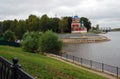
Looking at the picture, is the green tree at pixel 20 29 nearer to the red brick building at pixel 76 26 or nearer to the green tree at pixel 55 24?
the green tree at pixel 55 24

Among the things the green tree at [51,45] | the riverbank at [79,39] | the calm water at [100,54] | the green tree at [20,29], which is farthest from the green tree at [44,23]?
the green tree at [51,45]

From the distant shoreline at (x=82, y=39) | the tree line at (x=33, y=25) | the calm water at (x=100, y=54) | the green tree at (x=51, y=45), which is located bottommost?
the distant shoreline at (x=82, y=39)

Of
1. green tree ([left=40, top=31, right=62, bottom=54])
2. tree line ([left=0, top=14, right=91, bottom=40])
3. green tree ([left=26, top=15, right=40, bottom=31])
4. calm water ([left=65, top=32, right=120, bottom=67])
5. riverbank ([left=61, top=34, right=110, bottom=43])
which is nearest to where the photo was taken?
calm water ([left=65, top=32, right=120, bottom=67])

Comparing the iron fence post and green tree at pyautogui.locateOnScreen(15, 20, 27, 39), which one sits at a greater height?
the iron fence post

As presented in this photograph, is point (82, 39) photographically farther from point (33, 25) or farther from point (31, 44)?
point (31, 44)

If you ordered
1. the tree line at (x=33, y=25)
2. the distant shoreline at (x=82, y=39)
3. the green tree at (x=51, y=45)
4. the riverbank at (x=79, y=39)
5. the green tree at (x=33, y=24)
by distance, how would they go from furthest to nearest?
1. the green tree at (x=33, y=24)
2. the distant shoreline at (x=82, y=39)
3. the riverbank at (x=79, y=39)
4. the tree line at (x=33, y=25)
5. the green tree at (x=51, y=45)

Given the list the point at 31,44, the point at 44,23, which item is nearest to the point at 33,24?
the point at 44,23

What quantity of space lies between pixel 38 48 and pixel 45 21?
286ft

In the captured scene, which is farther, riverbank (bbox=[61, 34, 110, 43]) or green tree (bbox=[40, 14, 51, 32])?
green tree (bbox=[40, 14, 51, 32])

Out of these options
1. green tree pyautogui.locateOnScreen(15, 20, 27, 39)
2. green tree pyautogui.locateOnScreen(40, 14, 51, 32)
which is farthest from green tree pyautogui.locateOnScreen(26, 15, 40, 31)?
green tree pyautogui.locateOnScreen(15, 20, 27, 39)

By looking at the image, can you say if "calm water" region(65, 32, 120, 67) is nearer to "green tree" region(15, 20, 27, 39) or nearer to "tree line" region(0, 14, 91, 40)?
"green tree" region(15, 20, 27, 39)

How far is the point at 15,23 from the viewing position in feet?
477

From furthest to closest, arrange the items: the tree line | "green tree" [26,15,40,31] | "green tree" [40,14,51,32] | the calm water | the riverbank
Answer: "green tree" [40,14,51,32] → "green tree" [26,15,40,31] → the riverbank → the tree line → the calm water

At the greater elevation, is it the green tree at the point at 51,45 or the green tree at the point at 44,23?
the green tree at the point at 44,23
